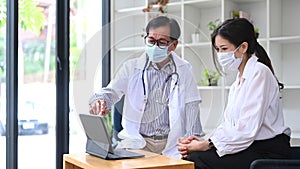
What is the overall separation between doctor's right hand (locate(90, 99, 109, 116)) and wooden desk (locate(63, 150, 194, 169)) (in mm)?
199

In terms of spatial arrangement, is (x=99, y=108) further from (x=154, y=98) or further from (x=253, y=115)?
(x=253, y=115)

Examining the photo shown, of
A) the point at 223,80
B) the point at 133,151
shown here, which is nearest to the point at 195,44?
the point at 223,80

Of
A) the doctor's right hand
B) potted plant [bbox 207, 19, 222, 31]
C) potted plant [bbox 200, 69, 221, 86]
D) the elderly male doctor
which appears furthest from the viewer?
potted plant [bbox 207, 19, 222, 31]

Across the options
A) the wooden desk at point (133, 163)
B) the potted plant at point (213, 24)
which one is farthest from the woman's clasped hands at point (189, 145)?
the potted plant at point (213, 24)

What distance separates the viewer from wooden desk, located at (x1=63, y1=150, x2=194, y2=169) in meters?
1.67

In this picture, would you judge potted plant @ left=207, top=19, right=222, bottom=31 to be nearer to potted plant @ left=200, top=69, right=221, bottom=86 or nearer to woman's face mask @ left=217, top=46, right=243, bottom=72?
potted plant @ left=200, top=69, right=221, bottom=86

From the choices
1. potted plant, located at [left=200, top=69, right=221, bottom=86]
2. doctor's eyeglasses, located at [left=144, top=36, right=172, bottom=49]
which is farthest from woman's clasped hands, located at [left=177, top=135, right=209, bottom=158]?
potted plant, located at [left=200, top=69, right=221, bottom=86]

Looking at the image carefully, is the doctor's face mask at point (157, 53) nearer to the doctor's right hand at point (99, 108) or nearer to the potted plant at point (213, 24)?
the doctor's right hand at point (99, 108)

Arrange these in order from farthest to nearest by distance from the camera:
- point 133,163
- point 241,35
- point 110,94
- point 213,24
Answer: point 213,24
point 241,35
point 110,94
point 133,163

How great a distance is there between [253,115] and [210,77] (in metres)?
0.90

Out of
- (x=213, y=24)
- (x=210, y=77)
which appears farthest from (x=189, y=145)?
(x=213, y=24)

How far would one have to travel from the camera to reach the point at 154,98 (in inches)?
82.5

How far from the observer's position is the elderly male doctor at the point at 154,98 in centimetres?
208

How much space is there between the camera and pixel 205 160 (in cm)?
212
